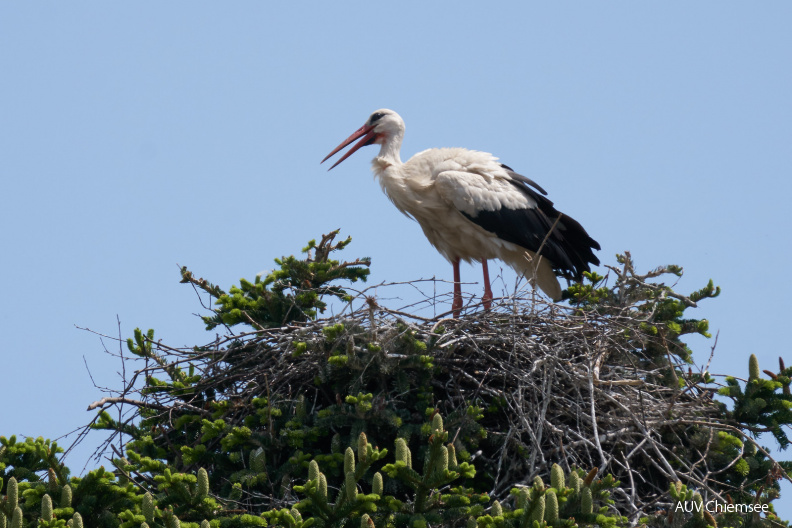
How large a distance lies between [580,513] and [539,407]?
168 cm

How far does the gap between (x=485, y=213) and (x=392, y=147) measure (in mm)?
1119

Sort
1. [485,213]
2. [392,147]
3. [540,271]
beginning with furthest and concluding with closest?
[392,147] < [540,271] < [485,213]

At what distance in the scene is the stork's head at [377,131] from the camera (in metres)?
8.59

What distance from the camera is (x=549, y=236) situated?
7840 mm

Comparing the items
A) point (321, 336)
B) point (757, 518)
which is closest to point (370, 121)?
point (321, 336)

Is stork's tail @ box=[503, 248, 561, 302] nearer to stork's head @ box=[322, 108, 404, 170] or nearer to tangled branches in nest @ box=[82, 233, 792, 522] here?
stork's head @ box=[322, 108, 404, 170]

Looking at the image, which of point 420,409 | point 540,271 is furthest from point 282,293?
point 540,271

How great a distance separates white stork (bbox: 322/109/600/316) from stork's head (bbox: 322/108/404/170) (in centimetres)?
30

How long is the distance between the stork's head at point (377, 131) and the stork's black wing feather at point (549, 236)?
1.12 meters

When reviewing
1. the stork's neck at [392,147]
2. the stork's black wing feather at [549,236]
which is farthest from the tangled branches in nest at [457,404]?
the stork's neck at [392,147]

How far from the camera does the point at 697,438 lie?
5.62 meters

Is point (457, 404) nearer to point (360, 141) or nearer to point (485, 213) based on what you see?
point (485, 213)

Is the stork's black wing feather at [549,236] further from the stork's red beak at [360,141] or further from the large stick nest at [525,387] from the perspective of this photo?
the large stick nest at [525,387]

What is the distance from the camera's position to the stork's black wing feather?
782 centimetres
